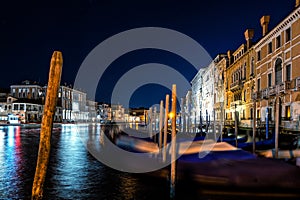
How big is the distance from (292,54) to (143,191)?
1868 cm

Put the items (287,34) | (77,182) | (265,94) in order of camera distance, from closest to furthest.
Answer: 1. (77,182)
2. (287,34)
3. (265,94)

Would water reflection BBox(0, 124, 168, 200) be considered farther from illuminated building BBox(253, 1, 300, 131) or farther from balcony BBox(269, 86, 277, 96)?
balcony BBox(269, 86, 277, 96)

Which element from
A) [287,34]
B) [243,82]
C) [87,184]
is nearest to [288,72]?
[287,34]

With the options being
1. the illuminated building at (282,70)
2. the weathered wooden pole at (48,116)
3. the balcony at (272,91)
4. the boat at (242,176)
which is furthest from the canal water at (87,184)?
the balcony at (272,91)

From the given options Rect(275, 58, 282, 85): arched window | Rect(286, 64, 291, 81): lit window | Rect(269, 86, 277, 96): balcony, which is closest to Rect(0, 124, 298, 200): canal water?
Rect(286, 64, 291, 81): lit window

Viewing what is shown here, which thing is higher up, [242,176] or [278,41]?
[278,41]

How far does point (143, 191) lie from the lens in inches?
325

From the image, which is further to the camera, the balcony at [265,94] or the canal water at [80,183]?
the balcony at [265,94]

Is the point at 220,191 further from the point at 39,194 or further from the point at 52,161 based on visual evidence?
the point at 52,161

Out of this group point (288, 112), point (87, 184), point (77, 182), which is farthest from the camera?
point (288, 112)

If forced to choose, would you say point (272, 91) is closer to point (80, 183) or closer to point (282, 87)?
point (282, 87)

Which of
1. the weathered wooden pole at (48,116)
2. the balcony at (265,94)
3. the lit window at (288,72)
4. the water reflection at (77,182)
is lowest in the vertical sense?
the water reflection at (77,182)

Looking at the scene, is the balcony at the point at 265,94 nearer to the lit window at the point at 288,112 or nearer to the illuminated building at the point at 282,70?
the illuminated building at the point at 282,70

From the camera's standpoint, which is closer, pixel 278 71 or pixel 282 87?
pixel 282 87
